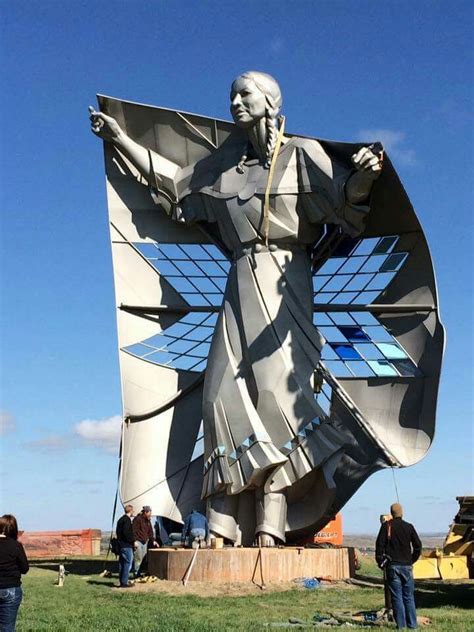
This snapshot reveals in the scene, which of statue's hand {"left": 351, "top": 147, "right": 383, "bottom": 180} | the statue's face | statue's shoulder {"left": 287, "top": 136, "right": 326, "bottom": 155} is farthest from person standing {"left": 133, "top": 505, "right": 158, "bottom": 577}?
the statue's face

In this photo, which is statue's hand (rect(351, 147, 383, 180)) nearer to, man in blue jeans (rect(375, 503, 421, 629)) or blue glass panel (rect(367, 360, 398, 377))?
blue glass panel (rect(367, 360, 398, 377))

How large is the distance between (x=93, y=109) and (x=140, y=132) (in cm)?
108

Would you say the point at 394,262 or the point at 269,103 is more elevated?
the point at 269,103

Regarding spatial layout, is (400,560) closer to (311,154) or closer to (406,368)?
(406,368)

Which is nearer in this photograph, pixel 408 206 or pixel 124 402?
pixel 408 206

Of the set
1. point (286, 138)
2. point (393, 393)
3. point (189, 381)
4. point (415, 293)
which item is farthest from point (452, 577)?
point (286, 138)

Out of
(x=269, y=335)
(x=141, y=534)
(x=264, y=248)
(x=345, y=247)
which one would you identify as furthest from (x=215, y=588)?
(x=345, y=247)

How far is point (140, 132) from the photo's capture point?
18.3 m

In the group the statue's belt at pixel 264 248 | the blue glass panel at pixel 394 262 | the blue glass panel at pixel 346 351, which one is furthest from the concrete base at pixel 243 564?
the blue glass panel at pixel 394 262

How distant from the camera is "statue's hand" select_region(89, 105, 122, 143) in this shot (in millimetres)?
17734

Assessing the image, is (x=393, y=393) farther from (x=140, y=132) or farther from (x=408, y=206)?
(x=140, y=132)

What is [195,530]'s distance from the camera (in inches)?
604

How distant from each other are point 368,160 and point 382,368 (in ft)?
14.3

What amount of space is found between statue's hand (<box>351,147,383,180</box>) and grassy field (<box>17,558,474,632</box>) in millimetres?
6970
